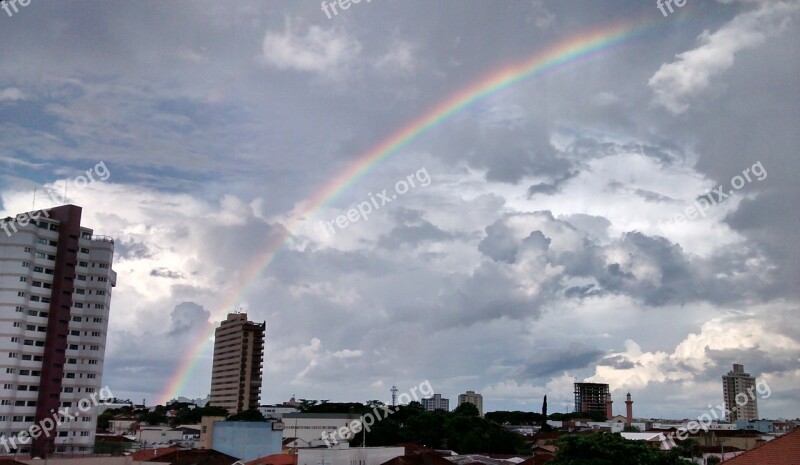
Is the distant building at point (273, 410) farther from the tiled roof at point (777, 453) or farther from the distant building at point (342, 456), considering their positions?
the tiled roof at point (777, 453)

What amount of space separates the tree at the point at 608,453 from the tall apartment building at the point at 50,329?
57895 mm

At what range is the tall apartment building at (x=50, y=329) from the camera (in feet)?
244

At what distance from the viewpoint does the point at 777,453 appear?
2928cm

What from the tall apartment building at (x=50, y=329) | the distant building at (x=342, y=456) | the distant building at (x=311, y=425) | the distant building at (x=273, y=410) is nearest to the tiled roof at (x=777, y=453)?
the distant building at (x=342, y=456)

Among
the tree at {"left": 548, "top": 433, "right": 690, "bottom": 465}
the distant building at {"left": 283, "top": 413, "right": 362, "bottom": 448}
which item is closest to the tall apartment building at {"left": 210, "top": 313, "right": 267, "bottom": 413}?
the distant building at {"left": 283, "top": 413, "right": 362, "bottom": 448}

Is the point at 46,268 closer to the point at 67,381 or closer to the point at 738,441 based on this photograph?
the point at 67,381

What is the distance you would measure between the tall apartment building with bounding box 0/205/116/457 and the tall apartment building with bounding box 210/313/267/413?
101 meters

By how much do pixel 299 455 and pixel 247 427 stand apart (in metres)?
20.9

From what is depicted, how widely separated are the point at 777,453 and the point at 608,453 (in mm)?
7167

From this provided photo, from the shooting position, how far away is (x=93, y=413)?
277 feet

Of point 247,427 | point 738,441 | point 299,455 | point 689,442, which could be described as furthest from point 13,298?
point 738,441

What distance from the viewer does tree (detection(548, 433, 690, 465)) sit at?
110 feet

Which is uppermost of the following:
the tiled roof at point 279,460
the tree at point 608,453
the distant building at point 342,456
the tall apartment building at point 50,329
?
the tall apartment building at point 50,329

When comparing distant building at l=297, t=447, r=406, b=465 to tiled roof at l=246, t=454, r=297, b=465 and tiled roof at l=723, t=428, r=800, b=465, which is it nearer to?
tiled roof at l=246, t=454, r=297, b=465
